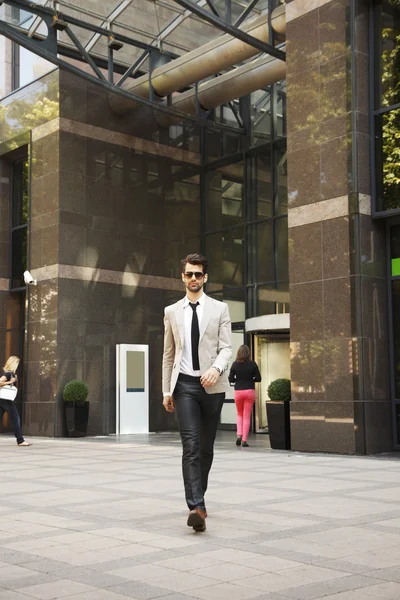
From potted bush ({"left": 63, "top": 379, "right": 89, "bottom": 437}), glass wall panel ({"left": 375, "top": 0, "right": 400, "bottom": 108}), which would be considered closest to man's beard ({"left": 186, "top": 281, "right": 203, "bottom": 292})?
glass wall panel ({"left": 375, "top": 0, "right": 400, "bottom": 108})

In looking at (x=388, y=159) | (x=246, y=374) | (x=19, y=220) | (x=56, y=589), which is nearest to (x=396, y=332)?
(x=388, y=159)

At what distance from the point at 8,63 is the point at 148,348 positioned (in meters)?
8.96

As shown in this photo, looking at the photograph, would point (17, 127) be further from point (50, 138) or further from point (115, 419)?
point (115, 419)

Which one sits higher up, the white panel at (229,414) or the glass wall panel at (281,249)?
the glass wall panel at (281,249)

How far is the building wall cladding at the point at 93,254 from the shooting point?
20406mm

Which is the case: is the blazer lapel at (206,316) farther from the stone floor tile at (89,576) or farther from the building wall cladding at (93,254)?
the building wall cladding at (93,254)

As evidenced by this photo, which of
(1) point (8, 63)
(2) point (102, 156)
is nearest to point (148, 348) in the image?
(2) point (102, 156)

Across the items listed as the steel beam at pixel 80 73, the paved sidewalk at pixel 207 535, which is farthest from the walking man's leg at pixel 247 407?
the steel beam at pixel 80 73

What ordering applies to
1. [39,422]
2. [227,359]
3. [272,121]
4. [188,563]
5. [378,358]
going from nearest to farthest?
[188,563]
[227,359]
[378,358]
[39,422]
[272,121]

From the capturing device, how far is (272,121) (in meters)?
21.8

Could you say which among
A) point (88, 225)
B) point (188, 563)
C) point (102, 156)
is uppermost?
point (102, 156)

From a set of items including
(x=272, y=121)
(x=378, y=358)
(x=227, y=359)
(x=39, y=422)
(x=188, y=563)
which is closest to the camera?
(x=188, y=563)

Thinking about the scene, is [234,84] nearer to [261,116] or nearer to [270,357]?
[261,116]

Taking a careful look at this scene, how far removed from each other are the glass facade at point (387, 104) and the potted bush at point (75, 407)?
9.07m
